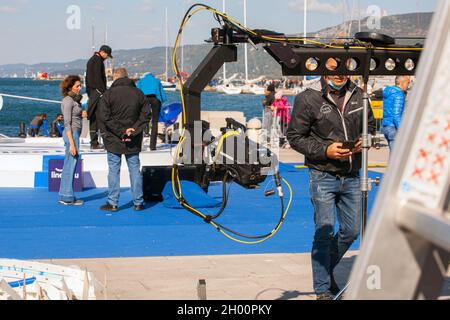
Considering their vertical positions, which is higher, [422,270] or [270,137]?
[422,270]

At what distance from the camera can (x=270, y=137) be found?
74.1 ft

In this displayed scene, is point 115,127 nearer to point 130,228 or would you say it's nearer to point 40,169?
point 130,228

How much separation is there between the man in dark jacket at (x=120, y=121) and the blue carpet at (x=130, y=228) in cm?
80

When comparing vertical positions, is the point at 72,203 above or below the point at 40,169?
below

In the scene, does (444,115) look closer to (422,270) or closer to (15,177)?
(422,270)

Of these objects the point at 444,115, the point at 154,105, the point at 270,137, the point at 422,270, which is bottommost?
the point at 270,137

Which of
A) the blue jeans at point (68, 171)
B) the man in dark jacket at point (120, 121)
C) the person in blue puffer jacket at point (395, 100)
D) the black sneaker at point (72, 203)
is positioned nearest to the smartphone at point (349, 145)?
the man in dark jacket at point (120, 121)

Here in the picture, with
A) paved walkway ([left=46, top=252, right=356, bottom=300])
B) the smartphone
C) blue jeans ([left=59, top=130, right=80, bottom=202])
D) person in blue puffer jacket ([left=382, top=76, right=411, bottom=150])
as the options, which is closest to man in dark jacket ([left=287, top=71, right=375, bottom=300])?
the smartphone

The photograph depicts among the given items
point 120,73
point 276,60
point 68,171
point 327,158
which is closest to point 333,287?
point 327,158

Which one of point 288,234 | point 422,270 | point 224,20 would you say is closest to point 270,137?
point 288,234

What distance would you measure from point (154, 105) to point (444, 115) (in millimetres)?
15417

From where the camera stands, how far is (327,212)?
704 cm

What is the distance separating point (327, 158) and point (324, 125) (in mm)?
306

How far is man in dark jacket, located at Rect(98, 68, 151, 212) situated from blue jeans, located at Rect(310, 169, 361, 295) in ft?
19.3
